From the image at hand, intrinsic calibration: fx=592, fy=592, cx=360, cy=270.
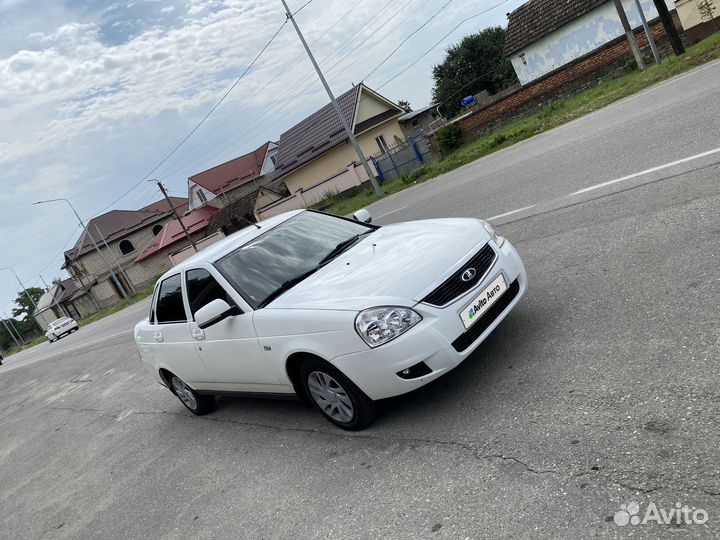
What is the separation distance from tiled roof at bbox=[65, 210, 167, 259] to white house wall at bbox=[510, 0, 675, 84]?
4520cm

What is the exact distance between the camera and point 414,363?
3994 millimetres

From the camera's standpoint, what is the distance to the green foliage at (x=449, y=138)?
91.0 feet

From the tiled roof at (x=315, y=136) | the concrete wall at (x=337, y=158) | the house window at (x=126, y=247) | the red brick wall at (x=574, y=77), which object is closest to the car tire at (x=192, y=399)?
the red brick wall at (x=574, y=77)

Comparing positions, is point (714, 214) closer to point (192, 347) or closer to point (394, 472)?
point (394, 472)

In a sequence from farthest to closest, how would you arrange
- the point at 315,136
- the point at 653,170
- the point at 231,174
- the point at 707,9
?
the point at 231,174, the point at 315,136, the point at 707,9, the point at 653,170

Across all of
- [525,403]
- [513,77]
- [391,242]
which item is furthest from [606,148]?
[513,77]

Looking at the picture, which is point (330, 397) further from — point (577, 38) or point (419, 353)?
point (577, 38)

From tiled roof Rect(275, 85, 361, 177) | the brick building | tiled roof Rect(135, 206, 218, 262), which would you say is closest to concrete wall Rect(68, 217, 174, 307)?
the brick building

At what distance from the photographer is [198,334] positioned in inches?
226

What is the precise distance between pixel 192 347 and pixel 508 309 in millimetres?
3179

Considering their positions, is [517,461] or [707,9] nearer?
[517,461]

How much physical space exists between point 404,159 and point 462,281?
27.7 meters

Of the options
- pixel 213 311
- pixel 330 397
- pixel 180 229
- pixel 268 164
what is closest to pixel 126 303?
pixel 180 229

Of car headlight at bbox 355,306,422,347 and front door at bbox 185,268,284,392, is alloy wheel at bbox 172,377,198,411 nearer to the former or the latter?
front door at bbox 185,268,284,392
